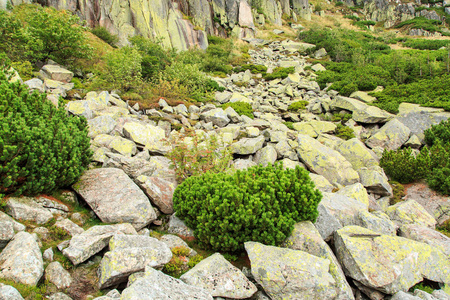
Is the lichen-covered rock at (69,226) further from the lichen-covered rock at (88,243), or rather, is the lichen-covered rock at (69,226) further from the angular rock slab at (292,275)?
the angular rock slab at (292,275)

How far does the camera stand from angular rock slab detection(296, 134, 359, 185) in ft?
35.7

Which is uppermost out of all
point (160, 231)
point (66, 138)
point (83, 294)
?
point (66, 138)

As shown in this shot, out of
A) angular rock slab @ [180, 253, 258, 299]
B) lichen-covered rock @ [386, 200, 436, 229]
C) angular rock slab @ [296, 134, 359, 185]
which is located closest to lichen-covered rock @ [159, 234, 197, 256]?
angular rock slab @ [180, 253, 258, 299]

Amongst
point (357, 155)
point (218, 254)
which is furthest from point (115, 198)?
point (357, 155)

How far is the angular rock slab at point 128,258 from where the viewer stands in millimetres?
4227

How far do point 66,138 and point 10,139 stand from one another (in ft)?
3.45

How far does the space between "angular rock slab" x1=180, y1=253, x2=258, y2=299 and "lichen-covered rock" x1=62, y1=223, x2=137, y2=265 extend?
1678 millimetres

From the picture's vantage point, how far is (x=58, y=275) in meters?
4.13

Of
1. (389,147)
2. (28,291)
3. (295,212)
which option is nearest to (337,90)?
(389,147)

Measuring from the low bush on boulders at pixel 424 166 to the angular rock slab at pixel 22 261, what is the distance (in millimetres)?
12708

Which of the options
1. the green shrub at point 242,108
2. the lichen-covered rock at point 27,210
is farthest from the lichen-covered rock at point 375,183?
the lichen-covered rock at point 27,210

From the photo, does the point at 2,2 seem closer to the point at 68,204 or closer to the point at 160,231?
the point at 68,204

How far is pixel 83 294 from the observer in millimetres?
4070

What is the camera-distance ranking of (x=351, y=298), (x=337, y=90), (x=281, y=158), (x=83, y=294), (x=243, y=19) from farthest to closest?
1. (x=243, y=19)
2. (x=337, y=90)
3. (x=281, y=158)
4. (x=351, y=298)
5. (x=83, y=294)
